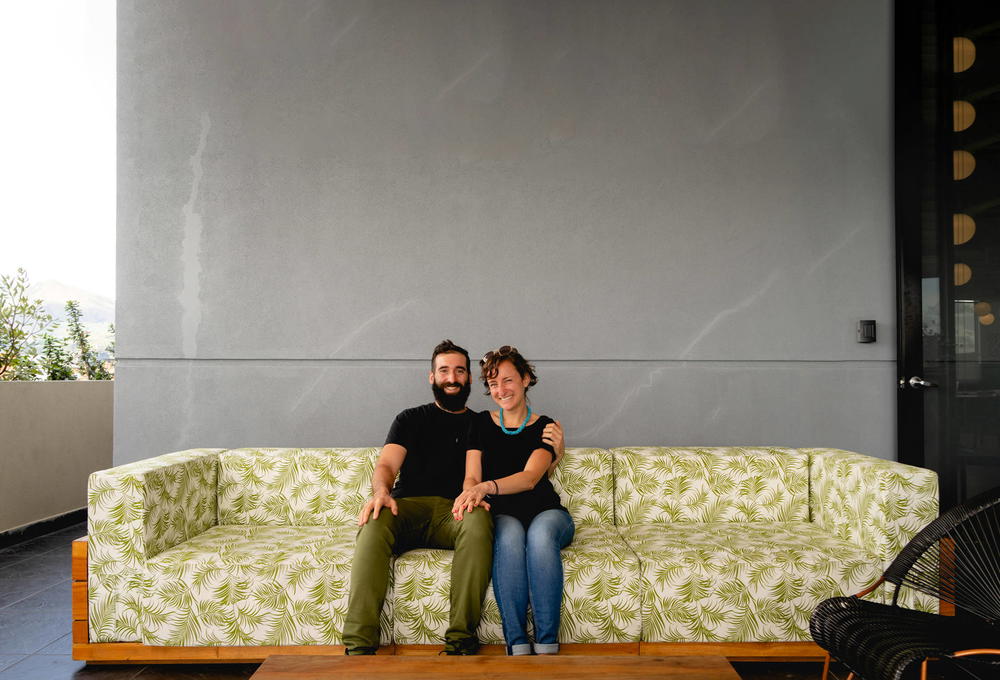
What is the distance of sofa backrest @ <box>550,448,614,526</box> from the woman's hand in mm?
518

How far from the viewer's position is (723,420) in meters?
3.56

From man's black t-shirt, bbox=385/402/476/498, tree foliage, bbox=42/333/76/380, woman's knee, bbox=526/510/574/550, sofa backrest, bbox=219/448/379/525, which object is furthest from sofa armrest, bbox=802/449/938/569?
tree foliage, bbox=42/333/76/380

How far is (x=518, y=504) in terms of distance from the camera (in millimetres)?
2602

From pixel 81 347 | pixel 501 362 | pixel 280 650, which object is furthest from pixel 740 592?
pixel 81 347

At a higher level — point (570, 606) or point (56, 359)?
point (56, 359)

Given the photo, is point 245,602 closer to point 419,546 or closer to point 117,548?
point 117,548

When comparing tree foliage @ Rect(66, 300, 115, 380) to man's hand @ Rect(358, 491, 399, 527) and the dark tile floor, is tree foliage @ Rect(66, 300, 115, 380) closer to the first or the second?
the dark tile floor

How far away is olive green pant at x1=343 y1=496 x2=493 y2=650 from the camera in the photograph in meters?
2.19

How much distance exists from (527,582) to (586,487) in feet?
2.48

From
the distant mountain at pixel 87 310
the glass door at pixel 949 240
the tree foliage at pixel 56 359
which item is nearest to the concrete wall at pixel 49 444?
the tree foliage at pixel 56 359

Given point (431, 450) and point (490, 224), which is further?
point (490, 224)

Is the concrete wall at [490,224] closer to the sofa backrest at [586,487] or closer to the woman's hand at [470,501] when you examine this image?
the sofa backrest at [586,487]

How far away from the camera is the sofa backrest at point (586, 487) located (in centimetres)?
295

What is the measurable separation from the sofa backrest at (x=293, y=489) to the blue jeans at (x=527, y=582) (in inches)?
33.2
